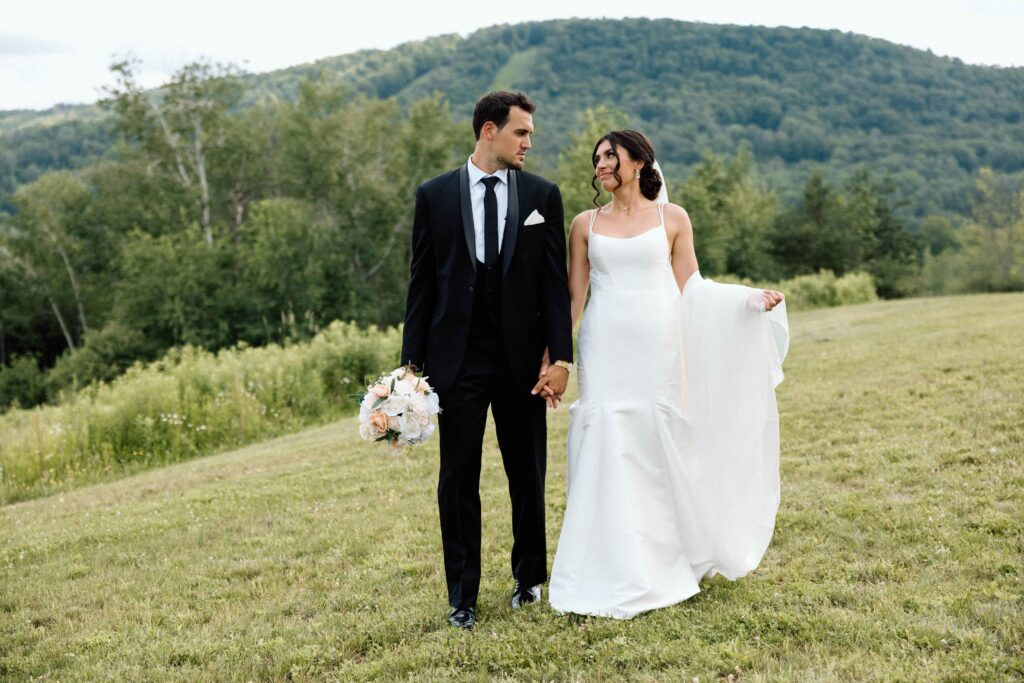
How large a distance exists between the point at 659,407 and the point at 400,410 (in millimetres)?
1441

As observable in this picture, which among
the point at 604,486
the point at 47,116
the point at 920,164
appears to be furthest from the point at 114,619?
the point at 47,116

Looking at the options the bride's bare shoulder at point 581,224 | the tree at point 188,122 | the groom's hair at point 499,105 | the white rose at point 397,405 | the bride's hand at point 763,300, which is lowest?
the white rose at point 397,405

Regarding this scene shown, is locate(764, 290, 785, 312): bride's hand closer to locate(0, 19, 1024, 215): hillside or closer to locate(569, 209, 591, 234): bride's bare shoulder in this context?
locate(569, 209, 591, 234): bride's bare shoulder

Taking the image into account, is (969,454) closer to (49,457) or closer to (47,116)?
(49,457)

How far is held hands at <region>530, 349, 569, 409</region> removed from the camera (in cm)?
454

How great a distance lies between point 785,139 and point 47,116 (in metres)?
102

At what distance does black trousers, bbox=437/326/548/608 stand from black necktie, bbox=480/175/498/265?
0.39 m

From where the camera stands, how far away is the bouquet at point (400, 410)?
445 centimetres

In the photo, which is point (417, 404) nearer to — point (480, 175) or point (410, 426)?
point (410, 426)

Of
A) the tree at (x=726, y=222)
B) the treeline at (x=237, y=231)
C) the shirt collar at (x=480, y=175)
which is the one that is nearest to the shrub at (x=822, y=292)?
the treeline at (x=237, y=231)

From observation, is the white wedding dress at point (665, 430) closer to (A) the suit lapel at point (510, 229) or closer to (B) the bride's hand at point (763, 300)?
(B) the bride's hand at point (763, 300)

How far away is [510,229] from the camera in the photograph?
4.51 metres

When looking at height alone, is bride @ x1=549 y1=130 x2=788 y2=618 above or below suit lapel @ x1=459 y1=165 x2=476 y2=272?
below

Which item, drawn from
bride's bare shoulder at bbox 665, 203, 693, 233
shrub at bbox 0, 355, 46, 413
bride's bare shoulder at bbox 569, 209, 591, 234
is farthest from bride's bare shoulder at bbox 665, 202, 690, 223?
shrub at bbox 0, 355, 46, 413
